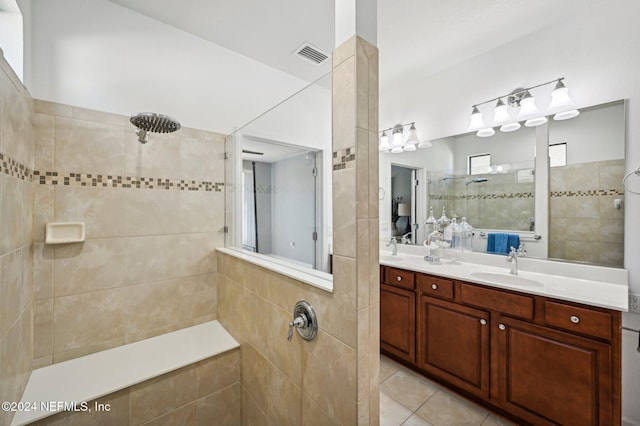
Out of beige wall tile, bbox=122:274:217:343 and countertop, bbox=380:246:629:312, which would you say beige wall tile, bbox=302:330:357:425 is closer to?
countertop, bbox=380:246:629:312

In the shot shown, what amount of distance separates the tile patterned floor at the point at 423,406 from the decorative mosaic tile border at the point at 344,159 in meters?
1.71

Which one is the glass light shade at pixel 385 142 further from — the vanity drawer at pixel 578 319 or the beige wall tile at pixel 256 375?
the beige wall tile at pixel 256 375

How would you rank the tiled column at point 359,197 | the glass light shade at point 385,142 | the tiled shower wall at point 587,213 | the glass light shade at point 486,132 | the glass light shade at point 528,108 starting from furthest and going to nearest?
the glass light shade at point 385,142
the glass light shade at point 486,132
the glass light shade at point 528,108
the tiled shower wall at point 587,213
the tiled column at point 359,197

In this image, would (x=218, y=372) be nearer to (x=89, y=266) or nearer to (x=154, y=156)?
(x=89, y=266)

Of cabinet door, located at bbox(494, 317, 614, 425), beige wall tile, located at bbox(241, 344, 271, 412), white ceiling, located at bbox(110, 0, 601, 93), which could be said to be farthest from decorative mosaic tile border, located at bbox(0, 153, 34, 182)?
cabinet door, located at bbox(494, 317, 614, 425)

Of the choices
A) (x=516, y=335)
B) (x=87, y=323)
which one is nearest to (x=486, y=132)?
(x=516, y=335)

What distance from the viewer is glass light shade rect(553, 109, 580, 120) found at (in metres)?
1.80

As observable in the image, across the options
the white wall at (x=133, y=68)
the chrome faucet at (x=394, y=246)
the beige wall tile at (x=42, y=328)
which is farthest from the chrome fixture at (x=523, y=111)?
the beige wall tile at (x=42, y=328)

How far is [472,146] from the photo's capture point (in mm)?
2352

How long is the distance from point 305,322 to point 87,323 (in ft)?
5.21

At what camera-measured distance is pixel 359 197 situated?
95 centimetres

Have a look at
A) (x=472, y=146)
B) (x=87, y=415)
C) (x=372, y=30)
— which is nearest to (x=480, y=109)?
(x=472, y=146)

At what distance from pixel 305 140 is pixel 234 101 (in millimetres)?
875

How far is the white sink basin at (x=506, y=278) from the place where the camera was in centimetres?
174
